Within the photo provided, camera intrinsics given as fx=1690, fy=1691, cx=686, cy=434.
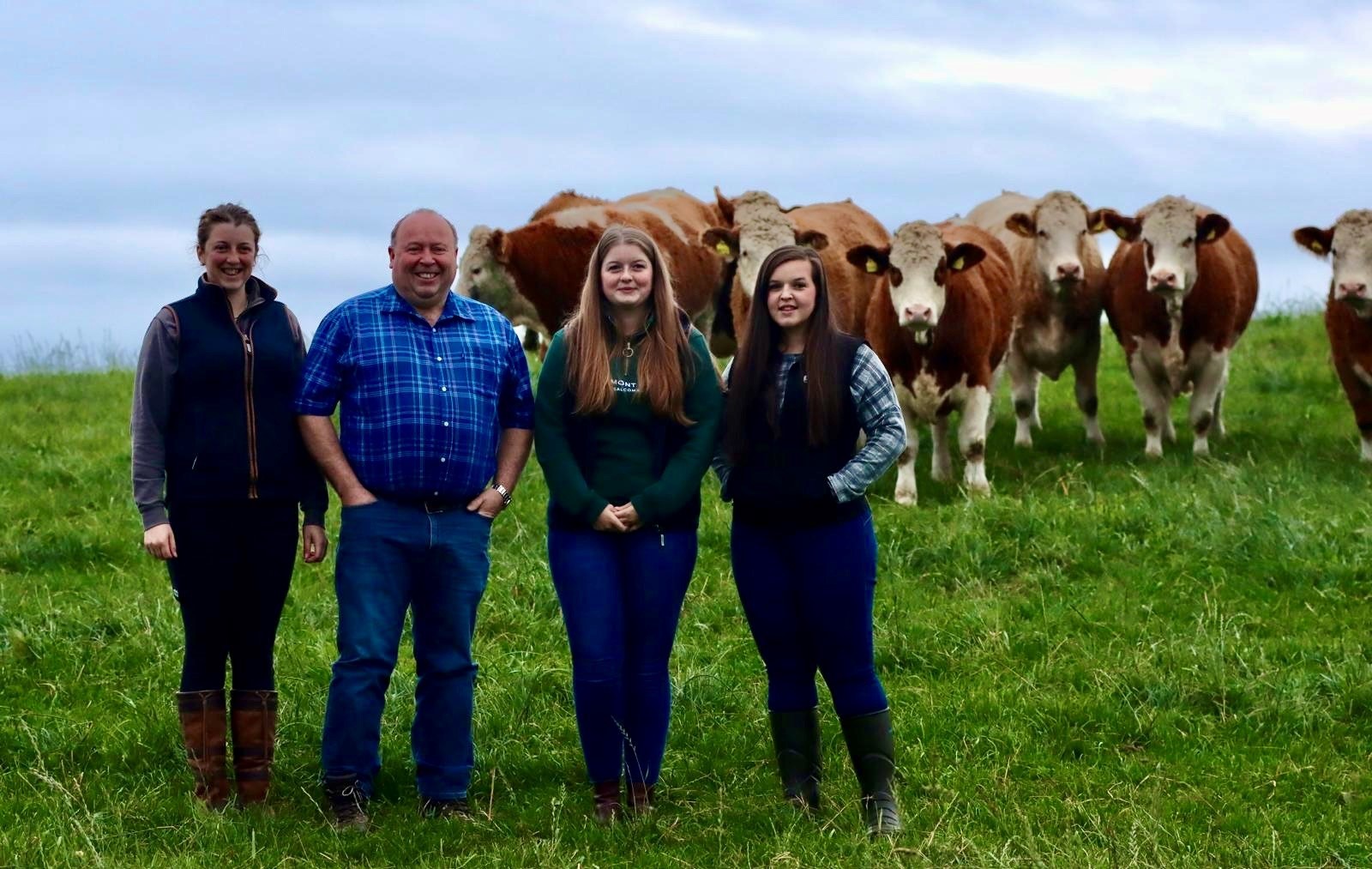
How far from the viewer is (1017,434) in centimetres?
1514

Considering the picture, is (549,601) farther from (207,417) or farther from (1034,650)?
(207,417)

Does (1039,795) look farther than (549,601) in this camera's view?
No

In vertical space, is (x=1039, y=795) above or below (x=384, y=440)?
below

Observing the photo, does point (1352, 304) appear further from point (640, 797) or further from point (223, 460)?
point (223, 460)

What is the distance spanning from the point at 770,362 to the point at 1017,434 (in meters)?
9.57

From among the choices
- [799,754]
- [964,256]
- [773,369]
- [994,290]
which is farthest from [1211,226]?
[799,754]

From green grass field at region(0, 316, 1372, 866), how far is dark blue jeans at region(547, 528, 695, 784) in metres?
0.37

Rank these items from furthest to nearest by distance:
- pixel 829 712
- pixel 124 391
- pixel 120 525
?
pixel 124 391 < pixel 120 525 < pixel 829 712

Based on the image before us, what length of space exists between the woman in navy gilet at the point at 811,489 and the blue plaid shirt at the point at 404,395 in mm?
915

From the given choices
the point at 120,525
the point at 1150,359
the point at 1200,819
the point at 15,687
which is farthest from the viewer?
the point at 1150,359

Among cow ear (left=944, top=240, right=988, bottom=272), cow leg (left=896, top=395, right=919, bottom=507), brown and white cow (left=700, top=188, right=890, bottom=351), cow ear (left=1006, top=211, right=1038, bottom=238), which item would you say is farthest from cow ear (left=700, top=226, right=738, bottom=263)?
cow ear (left=1006, top=211, right=1038, bottom=238)

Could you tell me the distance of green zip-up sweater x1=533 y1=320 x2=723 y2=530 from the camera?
584 cm

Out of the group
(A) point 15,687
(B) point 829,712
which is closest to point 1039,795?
(B) point 829,712

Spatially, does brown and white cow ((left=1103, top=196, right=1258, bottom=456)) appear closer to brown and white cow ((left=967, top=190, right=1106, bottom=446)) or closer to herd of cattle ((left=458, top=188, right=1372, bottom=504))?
herd of cattle ((left=458, top=188, right=1372, bottom=504))
